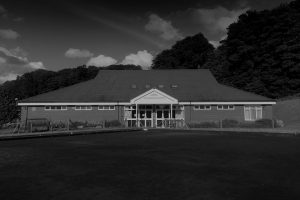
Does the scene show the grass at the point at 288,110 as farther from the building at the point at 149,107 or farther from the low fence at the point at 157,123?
Answer: the low fence at the point at 157,123

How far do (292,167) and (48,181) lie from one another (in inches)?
297

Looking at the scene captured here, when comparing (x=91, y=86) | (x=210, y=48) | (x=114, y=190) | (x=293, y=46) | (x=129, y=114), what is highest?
(x=210, y=48)

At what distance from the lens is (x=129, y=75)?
44.8 metres

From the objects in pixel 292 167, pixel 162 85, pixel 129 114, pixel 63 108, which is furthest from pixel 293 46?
pixel 292 167

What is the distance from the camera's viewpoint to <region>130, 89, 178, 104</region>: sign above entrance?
3609cm

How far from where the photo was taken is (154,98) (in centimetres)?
3631

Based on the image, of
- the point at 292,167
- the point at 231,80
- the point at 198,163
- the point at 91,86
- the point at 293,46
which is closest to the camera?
the point at 292,167

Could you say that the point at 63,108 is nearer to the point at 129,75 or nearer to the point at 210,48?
the point at 129,75

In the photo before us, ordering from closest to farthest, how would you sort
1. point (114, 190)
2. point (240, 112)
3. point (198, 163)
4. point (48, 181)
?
point (114, 190) → point (48, 181) → point (198, 163) → point (240, 112)

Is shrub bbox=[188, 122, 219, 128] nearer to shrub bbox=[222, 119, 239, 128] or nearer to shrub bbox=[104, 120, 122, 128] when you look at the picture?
shrub bbox=[222, 119, 239, 128]

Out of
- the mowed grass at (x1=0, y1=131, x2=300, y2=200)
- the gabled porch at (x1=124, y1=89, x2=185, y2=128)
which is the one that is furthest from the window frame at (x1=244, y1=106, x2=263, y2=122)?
the mowed grass at (x1=0, y1=131, x2=300, y2=200)

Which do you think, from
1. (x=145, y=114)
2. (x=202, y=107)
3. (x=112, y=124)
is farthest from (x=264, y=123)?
(x=112, y=124)

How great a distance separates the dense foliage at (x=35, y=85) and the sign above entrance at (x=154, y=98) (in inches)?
636

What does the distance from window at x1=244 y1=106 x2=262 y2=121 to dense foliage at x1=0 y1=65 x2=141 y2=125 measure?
2961 centimetres
